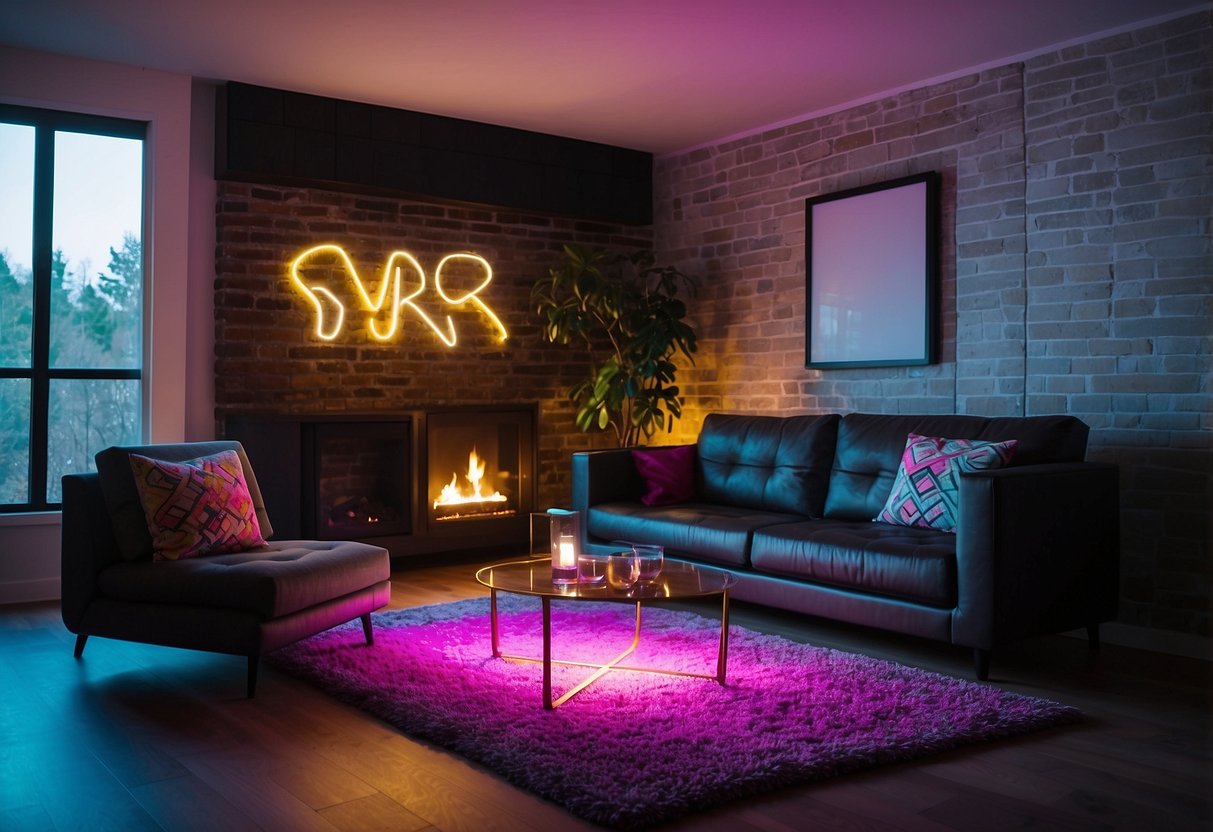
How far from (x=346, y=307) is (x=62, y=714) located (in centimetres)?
296

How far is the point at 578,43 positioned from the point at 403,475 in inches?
99.9

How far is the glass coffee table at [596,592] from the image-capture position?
10.4 feet

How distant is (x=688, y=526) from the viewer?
4680 millimetres

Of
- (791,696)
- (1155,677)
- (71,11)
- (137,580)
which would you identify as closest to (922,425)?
(1155,677)

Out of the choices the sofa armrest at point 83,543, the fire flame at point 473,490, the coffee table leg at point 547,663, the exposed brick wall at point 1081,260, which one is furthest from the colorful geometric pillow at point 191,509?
the exposed brick wall at point 1081,260

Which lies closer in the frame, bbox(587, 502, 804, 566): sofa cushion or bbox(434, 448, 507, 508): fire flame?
bbox(587, 502, 804, 566): sofa cushion

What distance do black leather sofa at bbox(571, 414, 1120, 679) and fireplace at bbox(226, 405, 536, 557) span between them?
0.99 meters

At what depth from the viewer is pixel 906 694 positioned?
3.27 m

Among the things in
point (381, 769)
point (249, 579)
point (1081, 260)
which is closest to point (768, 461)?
point (1081, 260)

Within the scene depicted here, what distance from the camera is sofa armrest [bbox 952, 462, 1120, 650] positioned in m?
3.47

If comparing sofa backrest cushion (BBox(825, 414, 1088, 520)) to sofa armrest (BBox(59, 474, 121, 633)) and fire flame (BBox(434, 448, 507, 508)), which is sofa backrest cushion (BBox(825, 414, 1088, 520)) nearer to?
fire flame (BBox(434, 448, 507, 508))

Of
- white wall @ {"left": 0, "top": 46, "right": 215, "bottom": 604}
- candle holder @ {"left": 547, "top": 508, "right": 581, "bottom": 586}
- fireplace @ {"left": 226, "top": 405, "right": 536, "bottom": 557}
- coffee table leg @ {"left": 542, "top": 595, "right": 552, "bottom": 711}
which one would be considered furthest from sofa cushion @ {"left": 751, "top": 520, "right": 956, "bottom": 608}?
white wall @ {"left": 0, "top": 46, "right": 215, "bottom": 604}

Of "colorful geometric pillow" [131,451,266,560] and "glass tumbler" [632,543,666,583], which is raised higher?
"colorful geometric pillow" [131,451,266,560]

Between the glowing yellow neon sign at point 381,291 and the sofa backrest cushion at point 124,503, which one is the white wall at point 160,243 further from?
the sofa backrest cushion at point 124,503
